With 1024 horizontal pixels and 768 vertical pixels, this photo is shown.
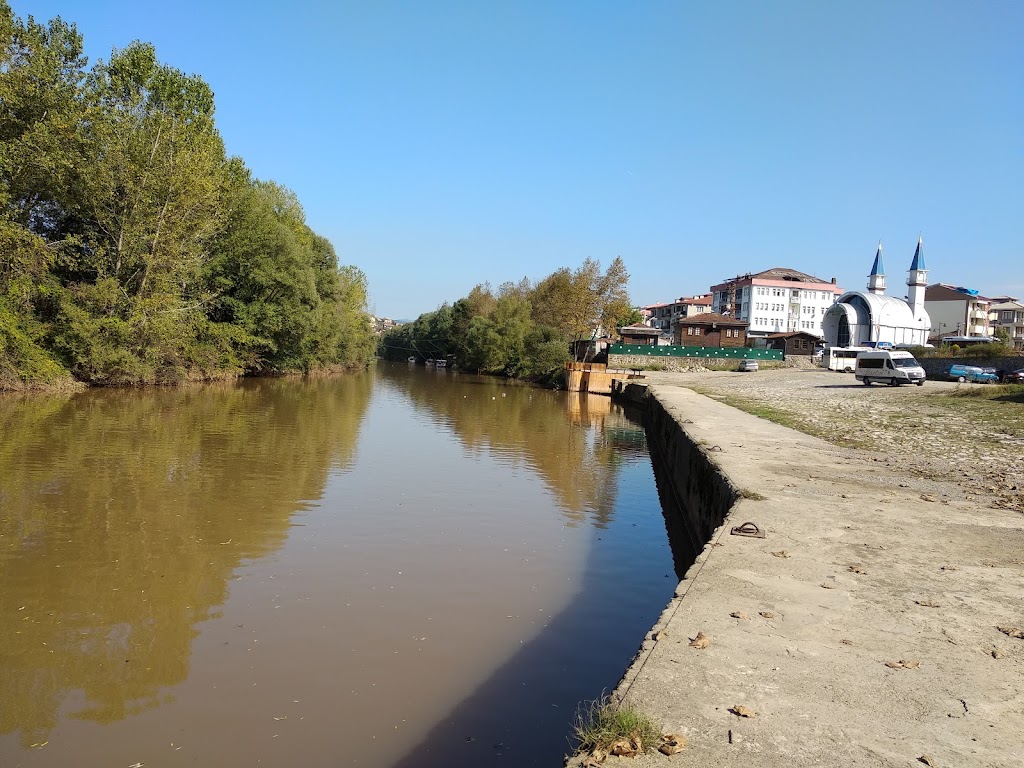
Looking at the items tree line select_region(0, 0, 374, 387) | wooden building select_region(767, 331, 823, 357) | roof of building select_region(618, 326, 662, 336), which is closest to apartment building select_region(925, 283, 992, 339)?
wooden building select_region(767, 331, 823, 357)

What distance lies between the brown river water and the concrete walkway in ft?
5.32

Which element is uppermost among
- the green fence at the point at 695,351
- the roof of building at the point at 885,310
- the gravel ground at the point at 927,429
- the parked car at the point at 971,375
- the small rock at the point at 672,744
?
the roof of building at the point at 885,310

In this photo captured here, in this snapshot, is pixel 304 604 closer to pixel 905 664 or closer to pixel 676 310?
pixel 905 664

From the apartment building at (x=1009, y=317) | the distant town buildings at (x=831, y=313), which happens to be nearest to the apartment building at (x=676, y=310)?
the distant town buildings at (x=831, y=313)

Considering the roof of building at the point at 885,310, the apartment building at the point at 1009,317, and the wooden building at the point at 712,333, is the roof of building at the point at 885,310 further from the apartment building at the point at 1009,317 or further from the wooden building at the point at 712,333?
the apartment building at the point at 1009,317

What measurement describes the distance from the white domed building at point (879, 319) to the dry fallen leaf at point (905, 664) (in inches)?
3463

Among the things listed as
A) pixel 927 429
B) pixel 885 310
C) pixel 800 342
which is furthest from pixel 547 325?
pixel 927 429

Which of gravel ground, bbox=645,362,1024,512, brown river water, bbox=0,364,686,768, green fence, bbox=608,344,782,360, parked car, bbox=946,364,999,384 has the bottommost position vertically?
brown river water, bbox=0,364,686,768

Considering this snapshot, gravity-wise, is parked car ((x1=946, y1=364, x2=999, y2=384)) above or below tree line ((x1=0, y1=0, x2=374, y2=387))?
below

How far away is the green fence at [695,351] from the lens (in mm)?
74688

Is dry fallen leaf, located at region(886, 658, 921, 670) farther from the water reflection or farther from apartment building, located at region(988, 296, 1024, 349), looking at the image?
apartment building, located at region(988, 296, 1024, 349)

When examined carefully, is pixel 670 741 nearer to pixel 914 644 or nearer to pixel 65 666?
pixel 914 644

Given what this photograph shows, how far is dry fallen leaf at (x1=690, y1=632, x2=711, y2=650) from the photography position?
5.16 m

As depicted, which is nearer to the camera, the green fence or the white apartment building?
the green fence
